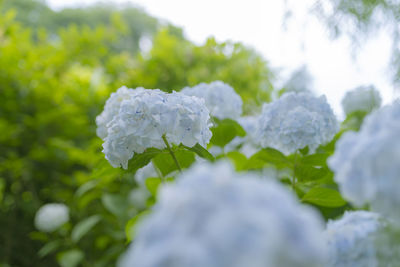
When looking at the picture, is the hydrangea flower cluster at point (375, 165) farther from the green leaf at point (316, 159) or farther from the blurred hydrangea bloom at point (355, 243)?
the green leaf at point (316, 159)

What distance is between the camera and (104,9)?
30.8 feet

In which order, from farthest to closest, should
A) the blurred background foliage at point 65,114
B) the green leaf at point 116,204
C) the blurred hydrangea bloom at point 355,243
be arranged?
1. the blurred background foliage at point 65,114
2. the green leaf at point 116,204
3. the blurred hydrangea bloom at point 355,243

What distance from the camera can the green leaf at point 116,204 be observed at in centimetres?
200

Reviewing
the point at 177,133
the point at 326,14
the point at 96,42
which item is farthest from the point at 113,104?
the point at 96,42

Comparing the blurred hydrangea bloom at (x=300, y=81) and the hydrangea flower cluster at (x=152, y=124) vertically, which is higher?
the blurred hydrangea bloom at (x=300, y=81)

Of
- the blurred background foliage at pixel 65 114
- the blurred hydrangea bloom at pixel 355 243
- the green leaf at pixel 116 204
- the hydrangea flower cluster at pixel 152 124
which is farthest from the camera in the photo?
the blurred background foliage at pixel 65 114

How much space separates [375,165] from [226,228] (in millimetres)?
201

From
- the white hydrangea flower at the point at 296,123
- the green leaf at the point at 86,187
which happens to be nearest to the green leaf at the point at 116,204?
the green leaf at the point at 86,187

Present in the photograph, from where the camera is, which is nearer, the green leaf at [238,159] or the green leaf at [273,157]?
the green leaf at [273,157]

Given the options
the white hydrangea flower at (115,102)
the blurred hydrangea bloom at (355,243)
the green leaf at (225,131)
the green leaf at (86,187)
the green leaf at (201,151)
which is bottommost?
the blurred hydrangea bloom at (355,243)

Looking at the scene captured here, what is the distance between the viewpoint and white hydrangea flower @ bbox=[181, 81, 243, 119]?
1.23 metres

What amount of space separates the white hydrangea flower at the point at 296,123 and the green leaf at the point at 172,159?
0.24m

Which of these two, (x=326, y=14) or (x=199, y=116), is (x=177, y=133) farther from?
(x=326, y=14)

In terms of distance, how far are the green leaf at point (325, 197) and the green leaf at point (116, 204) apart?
133 cm
